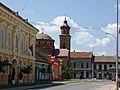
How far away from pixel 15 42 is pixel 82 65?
89218mm

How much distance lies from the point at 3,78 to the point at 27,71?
24.3ft

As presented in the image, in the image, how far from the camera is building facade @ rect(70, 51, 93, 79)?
13325cm

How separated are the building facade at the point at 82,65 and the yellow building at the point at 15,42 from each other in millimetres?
77635

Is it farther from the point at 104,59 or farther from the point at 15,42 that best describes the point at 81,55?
the point at 15,42

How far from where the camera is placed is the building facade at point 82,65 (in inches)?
5246

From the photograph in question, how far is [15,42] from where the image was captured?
46.7 m

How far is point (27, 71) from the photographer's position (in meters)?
48.2

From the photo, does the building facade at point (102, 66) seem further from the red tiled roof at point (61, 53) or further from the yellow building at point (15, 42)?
the yellow building at point (15, 42)

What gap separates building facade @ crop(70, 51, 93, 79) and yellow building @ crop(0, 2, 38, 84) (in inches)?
3056

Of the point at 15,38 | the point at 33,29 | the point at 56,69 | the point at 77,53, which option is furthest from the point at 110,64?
the point at 15,38

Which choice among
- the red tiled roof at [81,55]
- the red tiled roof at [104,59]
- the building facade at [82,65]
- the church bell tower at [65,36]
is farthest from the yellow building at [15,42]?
the red tiled roof at [104,59]

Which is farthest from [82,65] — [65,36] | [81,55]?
[65,36]

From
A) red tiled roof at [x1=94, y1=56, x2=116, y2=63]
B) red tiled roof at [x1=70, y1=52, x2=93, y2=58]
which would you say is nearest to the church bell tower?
red tiled roof at [x1=70, y1=52, x2=93, y2=58]

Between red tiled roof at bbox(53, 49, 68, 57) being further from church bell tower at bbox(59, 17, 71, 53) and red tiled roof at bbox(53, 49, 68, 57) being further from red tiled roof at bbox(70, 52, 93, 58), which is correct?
red tiled roof at bbox(70, 52, 93, 58)
